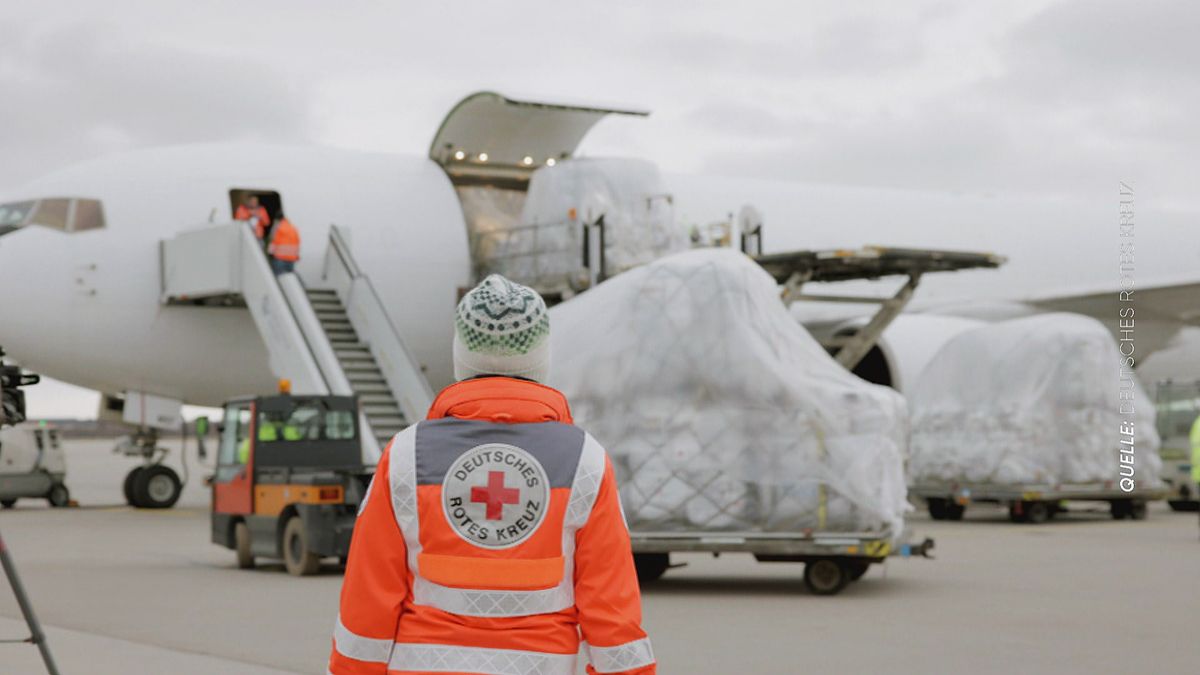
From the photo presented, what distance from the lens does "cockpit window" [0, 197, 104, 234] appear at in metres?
16.7

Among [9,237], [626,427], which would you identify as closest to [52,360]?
[9,237]

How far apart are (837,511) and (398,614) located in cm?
769

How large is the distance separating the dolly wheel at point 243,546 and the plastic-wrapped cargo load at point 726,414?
3179mm

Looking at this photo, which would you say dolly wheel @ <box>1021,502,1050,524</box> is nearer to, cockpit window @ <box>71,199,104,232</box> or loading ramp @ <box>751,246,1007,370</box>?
loading ramp @ <box>751,246,1007,370</box>

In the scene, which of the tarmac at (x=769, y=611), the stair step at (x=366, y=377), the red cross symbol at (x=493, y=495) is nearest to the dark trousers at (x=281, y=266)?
the stair step at (x=366, y=377)

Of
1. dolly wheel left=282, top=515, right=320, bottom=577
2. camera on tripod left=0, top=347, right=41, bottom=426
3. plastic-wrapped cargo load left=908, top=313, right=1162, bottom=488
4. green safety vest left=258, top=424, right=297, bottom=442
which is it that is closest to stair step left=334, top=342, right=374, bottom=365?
green safety vest left=258, top=424, right=297, bottom=442

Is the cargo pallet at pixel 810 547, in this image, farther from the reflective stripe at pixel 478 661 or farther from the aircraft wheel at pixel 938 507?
the aircraft wheel at pixel 938 507

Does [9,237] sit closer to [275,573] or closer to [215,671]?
[275,573]

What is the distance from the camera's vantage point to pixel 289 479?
12016 millimetres

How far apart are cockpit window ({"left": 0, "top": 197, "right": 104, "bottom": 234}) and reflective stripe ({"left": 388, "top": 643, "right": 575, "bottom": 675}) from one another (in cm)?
1499

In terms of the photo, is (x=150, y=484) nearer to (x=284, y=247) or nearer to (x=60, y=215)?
(x=60, y=215)

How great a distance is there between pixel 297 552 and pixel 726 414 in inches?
141

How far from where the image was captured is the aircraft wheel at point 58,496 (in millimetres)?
20812

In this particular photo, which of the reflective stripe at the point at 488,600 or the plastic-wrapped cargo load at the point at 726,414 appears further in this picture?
the plastic-wrapped cargo load at the point at 726,414
